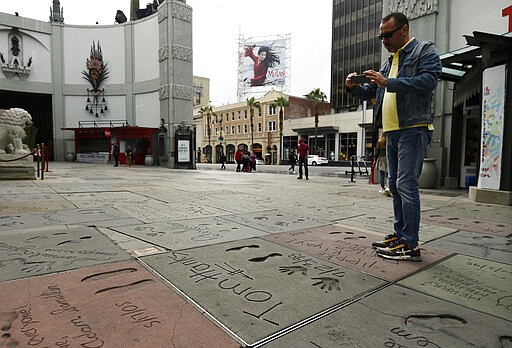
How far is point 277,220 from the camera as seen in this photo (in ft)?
15.3

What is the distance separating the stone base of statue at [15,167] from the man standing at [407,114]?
38.1 feet

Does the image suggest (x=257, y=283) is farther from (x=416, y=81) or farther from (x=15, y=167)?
(x=15, y=167)

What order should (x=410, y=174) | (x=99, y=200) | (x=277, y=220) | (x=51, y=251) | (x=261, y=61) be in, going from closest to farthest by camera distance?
(x=410, y=174)
(x=51, y=251)
(x=277, y=220)
(x=99, y=200)
(x=261, y=61)

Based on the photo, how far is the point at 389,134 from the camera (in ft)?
10.1

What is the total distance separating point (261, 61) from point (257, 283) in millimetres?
62520

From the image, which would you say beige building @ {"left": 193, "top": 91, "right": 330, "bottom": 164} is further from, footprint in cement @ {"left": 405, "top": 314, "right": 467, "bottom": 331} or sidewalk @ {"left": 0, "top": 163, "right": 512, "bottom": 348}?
footprint in cement @ {"left": 405, "top": 314, "right": 467, "bottom": 331}

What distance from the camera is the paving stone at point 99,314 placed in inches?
61.8

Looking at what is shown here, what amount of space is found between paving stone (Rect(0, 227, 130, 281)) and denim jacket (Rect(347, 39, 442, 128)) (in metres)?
2.80

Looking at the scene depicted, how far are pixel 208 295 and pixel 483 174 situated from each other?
7295 mm

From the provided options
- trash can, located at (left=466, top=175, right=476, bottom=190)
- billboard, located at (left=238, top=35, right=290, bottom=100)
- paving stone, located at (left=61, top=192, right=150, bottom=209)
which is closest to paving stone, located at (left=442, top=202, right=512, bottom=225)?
trash can, located at (left=466, top=175, right=476, bottom=190)

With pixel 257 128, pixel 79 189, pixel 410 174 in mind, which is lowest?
pixel 79 189

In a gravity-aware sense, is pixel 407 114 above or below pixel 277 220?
above

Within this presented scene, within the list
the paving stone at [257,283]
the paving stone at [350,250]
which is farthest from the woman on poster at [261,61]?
the paving stone at [257,283]

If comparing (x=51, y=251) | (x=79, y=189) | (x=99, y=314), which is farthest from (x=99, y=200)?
(x=99, y=314)
